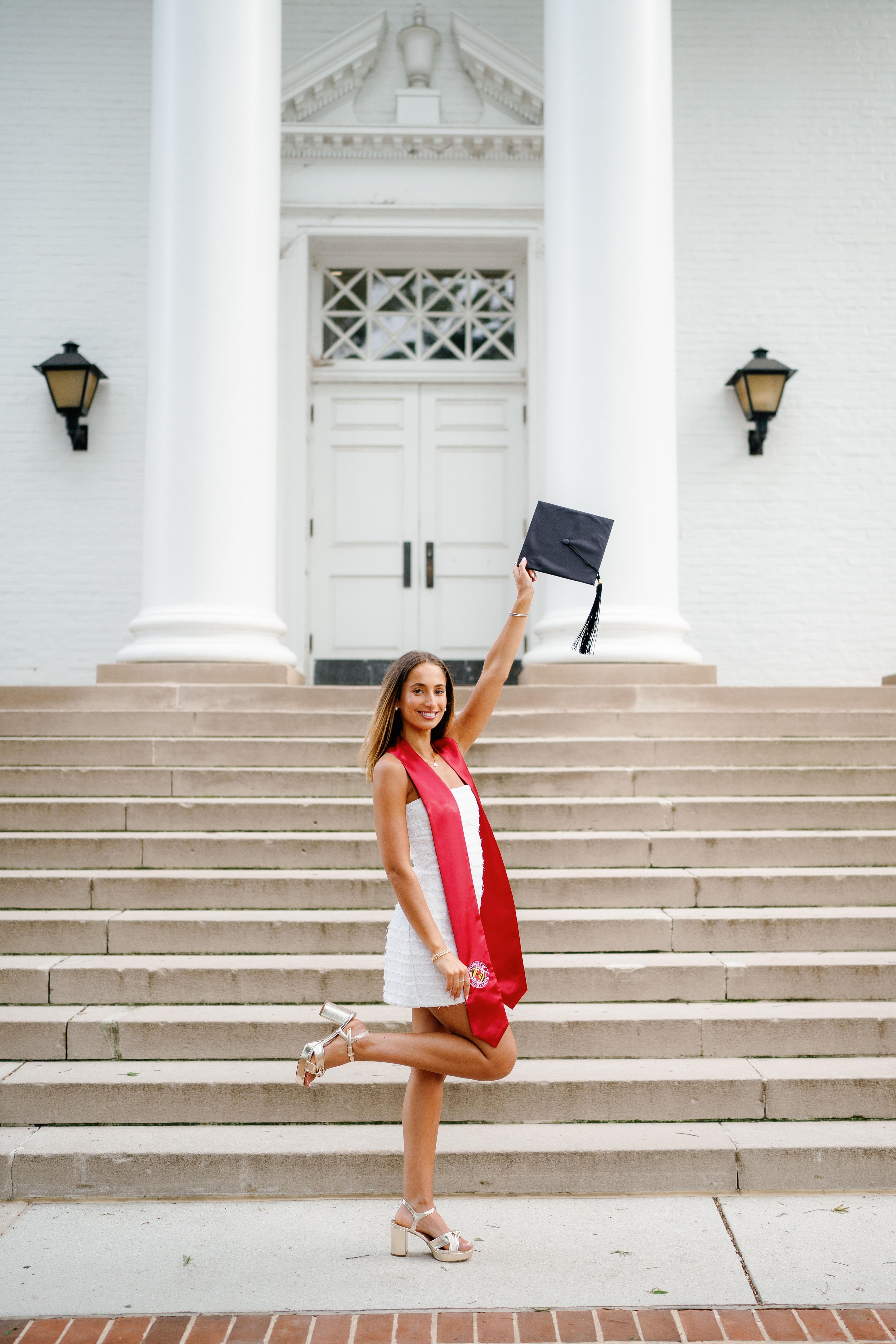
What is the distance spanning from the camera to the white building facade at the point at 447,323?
9.38m

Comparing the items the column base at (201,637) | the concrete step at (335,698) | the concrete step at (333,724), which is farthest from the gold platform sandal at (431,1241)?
the column base at (201,637)

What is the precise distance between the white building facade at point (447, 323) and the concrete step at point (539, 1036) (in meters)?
5.36

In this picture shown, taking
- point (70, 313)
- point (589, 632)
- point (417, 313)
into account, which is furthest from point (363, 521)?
point (589, 632)

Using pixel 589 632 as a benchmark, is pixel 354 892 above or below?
below

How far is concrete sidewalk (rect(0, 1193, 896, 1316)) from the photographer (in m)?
2.96

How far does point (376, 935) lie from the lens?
4.65 m

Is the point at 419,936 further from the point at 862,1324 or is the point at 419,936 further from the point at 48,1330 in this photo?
the point at 862,1324

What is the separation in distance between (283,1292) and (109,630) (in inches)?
279

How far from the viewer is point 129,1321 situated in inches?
113

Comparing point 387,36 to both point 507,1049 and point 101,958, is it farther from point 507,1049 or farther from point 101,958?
point 507,1049

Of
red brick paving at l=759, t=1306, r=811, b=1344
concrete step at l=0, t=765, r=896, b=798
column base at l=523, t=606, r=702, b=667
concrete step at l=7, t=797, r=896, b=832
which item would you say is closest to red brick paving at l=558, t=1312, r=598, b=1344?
red brick paving at l=759, t=1306, r=811, b=1344

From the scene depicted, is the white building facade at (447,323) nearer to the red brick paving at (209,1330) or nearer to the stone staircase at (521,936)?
the stone staircase at (521,936)

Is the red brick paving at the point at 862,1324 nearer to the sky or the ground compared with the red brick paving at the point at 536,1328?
nearer to the sky

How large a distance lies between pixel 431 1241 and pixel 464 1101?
0.77 m
